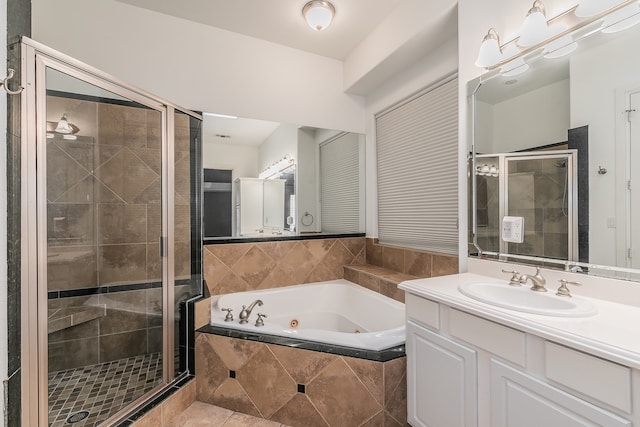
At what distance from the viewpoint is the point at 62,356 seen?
145cm

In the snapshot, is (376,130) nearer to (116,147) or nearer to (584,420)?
(116,147)

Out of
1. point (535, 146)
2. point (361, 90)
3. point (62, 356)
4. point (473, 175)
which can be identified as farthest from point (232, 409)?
point (361, 90)

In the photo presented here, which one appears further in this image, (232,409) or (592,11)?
(232,409)

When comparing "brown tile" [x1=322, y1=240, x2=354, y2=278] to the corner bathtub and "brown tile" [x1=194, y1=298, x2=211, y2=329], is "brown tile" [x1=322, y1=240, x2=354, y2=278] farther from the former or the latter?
"brown tile" [x1=194, y1=298, x2=211, y2=329]

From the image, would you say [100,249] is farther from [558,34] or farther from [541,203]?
[558,34]

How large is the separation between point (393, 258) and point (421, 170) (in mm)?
847

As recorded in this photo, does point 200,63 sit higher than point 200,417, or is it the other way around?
point 200,63

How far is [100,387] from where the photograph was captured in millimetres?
1667

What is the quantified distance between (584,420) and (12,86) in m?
2.20

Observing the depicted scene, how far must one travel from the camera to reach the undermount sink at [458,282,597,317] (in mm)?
1010

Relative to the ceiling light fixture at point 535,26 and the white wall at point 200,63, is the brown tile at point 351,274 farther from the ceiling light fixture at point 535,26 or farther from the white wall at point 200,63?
the ceiling light fixture at point 535,26

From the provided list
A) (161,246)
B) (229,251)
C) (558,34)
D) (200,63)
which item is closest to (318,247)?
(229,251)

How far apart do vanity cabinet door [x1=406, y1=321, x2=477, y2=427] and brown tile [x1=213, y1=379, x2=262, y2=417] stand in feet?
3.10

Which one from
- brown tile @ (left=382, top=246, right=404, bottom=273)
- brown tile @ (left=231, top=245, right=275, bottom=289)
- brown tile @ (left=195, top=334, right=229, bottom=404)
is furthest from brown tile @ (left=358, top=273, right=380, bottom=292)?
brown tile @ (left=195, top=334, right=229, bottom=404)
